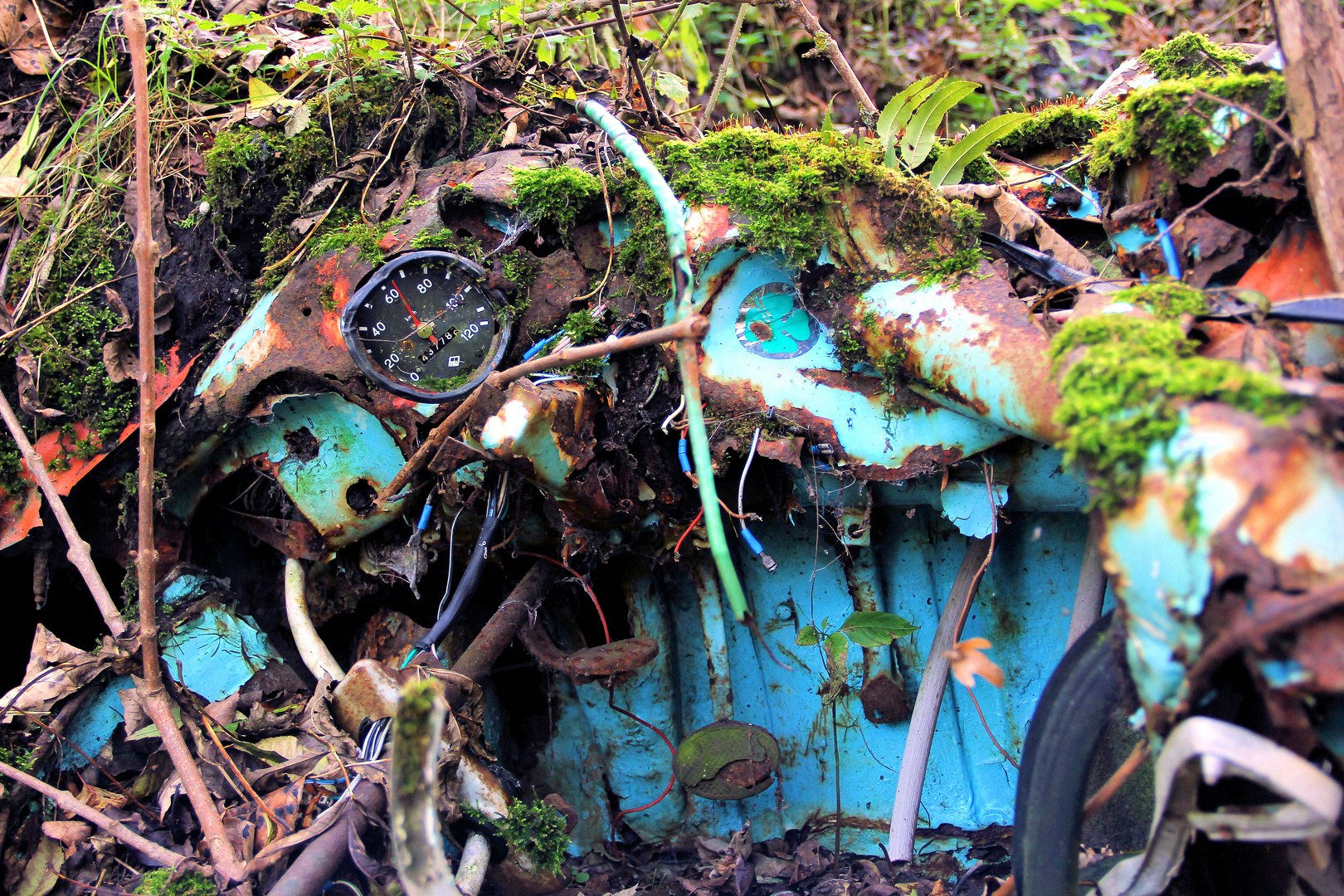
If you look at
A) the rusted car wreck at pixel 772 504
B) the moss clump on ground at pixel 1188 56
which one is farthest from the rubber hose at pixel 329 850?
the moss clump on ground at pixel 1188 56

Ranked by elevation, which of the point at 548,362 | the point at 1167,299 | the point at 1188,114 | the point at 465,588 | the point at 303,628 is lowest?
the point at 303,628

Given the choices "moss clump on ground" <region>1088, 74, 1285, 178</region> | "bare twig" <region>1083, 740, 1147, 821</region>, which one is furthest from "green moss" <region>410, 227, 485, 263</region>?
"bare twig" <region>1083, 740, 1147, 821</region>

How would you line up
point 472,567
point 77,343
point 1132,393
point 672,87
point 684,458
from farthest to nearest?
1. point 672,87
2. point 77,343
3. point 472,567
4. point 684,458
5. point 1132,393

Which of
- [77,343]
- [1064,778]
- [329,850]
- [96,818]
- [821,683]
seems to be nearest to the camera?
[1064,778]

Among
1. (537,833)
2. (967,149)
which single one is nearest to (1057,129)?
(967,149)

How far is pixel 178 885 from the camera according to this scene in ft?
5.57

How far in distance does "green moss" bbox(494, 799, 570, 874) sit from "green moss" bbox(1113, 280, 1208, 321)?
1.57 meters

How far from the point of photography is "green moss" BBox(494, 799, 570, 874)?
6.36ft

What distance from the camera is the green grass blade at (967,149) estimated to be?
194 cm

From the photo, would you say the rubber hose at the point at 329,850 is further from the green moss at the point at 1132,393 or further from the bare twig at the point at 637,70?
the bare twig at the point at 637,70

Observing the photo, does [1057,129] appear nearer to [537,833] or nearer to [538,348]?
[538,348]

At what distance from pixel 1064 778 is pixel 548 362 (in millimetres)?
1005

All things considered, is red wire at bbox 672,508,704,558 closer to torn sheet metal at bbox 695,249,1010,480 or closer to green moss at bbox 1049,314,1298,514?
torn sheet metal at bbox 695,249,1010,480

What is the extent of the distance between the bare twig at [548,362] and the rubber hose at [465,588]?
0.22 metres
